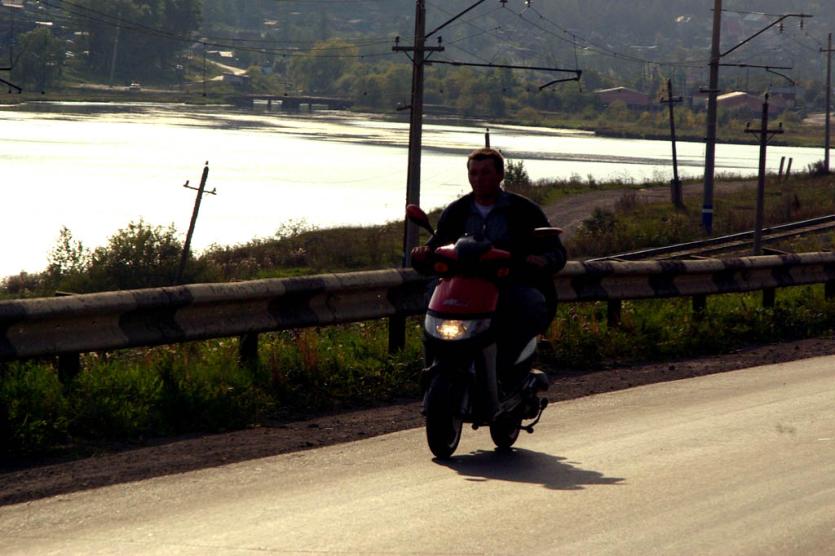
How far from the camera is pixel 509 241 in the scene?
7441 mm

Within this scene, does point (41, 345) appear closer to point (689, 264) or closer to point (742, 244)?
point (689, 264)

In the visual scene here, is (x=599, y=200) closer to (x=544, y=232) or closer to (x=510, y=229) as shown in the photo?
(x=510, y=229)

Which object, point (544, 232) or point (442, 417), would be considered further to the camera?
point (544, 232)

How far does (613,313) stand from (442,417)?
5.65 meters

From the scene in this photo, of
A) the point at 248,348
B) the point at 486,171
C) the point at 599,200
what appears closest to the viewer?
the point at 486,171

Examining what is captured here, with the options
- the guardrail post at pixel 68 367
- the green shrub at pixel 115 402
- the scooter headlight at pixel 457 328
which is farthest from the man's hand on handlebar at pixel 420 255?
the guardrail post at pixel 68 367

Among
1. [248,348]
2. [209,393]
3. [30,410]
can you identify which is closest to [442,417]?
[209,393]

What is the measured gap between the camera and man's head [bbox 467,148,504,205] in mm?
7363

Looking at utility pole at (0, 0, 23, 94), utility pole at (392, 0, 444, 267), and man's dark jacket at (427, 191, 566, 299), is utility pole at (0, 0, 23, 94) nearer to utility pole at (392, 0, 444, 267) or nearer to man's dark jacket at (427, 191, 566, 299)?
utility pole at (392, 0, 444, 267)

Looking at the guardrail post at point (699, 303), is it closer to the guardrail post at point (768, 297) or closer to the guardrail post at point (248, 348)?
the guardrail post at point (768, 297)

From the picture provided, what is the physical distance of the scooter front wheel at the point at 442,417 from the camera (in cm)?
700

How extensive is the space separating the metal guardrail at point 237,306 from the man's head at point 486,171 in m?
2.31

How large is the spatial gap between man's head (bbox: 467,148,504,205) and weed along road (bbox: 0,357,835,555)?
1.43 m

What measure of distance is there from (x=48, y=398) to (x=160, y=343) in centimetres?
99
